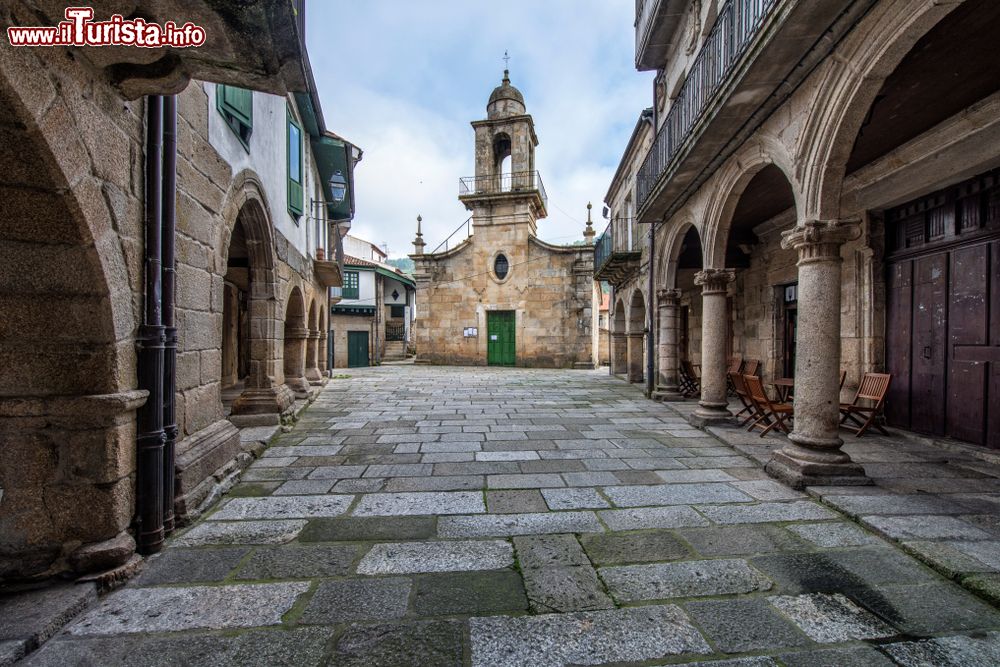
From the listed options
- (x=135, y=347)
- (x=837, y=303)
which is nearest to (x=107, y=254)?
(x=135, y=347)

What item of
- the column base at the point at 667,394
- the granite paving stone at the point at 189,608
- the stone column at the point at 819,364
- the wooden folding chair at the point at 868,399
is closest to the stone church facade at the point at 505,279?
the column base at the point at 667,394

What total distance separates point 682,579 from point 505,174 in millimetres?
18083

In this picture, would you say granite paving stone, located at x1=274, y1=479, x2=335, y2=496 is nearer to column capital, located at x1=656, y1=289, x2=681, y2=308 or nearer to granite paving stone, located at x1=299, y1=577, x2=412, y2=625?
granite paving stone, located at x1=299, y1=577, x2=412, y2=625

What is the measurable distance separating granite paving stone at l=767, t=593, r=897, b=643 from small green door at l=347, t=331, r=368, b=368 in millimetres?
21467

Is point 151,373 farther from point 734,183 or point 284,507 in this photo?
point 734,183

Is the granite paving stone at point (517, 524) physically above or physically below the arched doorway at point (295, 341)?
below

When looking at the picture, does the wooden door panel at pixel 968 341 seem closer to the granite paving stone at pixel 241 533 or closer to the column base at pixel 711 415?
the column base at pixel 711 415

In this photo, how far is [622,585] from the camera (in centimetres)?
232

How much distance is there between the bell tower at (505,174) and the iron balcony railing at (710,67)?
10040 mm

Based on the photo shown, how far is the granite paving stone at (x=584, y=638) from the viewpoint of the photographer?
1821 millimetres

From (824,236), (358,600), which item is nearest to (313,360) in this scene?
(358,600)

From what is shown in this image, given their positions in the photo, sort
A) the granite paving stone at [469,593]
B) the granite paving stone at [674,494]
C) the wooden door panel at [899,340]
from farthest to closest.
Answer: the wooden door panel at [899,340], the granite paving stone at [674,494], the granite paving stone at [469,593]

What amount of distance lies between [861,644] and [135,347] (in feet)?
13.0

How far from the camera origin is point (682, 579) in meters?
2.38
